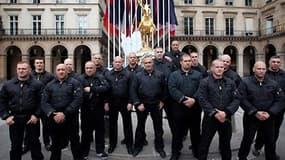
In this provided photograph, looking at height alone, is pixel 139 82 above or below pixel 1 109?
above

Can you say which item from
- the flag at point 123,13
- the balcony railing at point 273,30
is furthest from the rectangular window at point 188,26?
the flag at point 123,13

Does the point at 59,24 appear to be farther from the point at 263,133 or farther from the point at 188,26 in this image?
the point at 263,133

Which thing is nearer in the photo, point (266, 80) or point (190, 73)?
point (266, 80)

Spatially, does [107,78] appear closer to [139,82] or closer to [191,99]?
[139,82]

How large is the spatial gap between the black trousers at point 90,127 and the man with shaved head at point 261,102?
9.00 ft

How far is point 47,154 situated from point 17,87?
210 centimetres

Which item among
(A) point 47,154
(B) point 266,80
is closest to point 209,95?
(B) point 266,80

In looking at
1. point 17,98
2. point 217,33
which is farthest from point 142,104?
point 217,33

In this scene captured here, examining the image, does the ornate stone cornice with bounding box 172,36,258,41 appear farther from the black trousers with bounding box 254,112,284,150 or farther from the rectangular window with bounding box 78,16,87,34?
the black trousers with bounding box 254,112,284,150

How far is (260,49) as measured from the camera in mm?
43156

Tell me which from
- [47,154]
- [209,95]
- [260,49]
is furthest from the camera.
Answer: [260,49]

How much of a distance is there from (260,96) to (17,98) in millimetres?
4169

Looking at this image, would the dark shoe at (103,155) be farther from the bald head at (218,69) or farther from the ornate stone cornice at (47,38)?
the ornate stone cornice at (47,38)

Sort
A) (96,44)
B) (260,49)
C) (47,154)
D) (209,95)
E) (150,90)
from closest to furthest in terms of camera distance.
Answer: (209,95)
(150,90)
(47,154)
(96,44)
(260,49)
